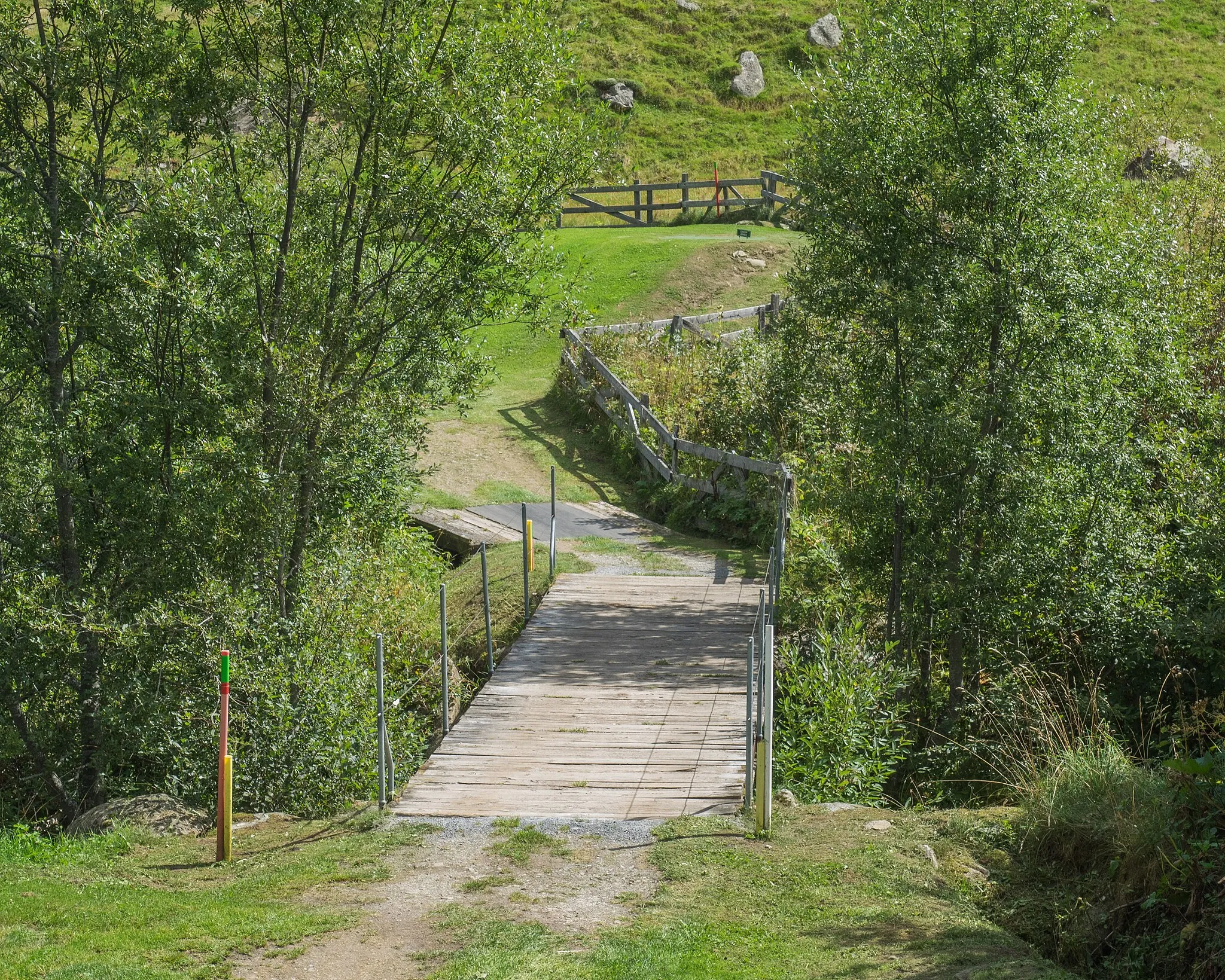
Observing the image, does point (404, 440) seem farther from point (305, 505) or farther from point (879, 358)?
point (879, 358)

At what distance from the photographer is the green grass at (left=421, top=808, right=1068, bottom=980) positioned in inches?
276

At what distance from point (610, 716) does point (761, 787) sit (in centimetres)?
322

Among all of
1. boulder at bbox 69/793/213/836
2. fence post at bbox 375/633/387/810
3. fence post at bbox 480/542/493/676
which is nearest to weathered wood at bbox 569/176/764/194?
fence post at bbox 480/542/493/676

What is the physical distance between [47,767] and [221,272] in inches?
195

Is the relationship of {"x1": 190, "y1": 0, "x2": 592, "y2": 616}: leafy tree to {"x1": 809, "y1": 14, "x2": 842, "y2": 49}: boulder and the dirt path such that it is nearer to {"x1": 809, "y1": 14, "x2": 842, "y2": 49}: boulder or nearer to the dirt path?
the dirt path

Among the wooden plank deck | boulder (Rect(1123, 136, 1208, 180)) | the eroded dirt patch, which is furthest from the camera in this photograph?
A: the eroded dirt patch

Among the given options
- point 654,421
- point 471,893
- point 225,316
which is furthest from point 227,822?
point 654,421

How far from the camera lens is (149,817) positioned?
32.5ft

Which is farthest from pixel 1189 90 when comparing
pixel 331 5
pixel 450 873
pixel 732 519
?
pixel 450 873

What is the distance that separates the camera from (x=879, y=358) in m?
13.7

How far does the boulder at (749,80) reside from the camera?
5412 cm

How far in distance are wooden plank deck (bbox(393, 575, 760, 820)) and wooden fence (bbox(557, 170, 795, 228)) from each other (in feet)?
83.4

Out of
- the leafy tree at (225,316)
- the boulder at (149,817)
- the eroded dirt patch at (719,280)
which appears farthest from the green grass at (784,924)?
the eroded dirt patch at (719,280)

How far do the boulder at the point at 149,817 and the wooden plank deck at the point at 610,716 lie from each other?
1.65 metres
